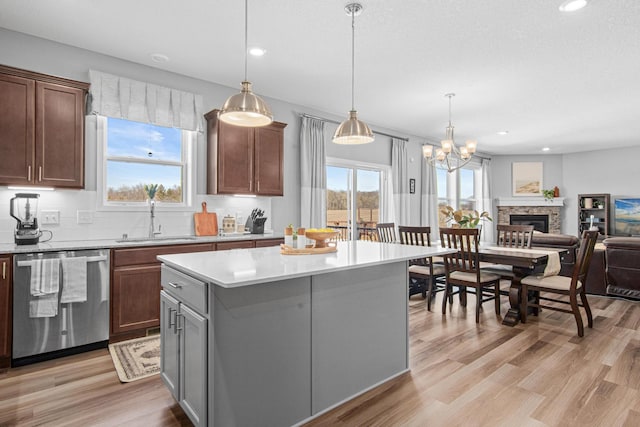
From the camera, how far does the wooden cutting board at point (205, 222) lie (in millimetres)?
4172

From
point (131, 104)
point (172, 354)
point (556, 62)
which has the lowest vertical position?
point (172, 354)

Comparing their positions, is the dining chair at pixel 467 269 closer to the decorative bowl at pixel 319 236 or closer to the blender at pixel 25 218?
the decorative bowl at pixel 319 236

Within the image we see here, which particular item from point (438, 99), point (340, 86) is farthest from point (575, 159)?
point (340, 86)

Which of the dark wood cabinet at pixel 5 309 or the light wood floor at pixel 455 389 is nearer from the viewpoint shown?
the light wood floor at pixel 455 389

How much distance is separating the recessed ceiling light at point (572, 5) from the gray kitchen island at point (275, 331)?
2121 mm

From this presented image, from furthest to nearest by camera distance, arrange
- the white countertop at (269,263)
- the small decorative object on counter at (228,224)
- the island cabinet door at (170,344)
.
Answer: the small decorative object on counter at (228,224), the island cabinet door at (170,344), the white countertop at (269,263)

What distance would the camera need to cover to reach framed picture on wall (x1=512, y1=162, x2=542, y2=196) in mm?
9570

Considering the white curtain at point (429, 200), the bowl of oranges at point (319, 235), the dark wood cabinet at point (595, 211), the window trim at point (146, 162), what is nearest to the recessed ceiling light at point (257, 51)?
the window trim at point (146, 162)

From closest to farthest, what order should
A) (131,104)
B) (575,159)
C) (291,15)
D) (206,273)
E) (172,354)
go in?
(206,273)
(172,354)
(291,15)
(131,104)
(575,159)

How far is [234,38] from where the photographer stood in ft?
10.7

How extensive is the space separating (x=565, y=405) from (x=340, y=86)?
3.79 m

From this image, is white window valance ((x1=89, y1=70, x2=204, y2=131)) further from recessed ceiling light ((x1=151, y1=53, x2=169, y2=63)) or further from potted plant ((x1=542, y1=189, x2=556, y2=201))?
potted plant ((x1=542, y1=189, x2=556, y2=201))

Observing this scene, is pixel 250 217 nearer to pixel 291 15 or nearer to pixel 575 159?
pixel 291 15

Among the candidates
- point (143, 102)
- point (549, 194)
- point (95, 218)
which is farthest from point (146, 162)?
point (549, 194)
